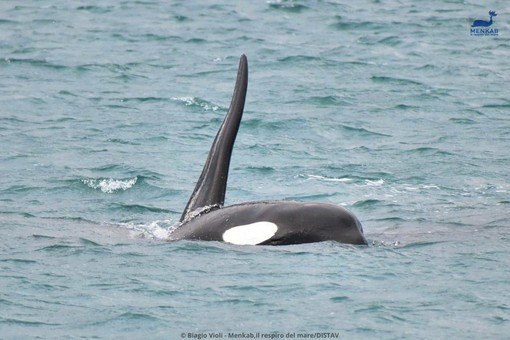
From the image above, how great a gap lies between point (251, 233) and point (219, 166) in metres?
1.30

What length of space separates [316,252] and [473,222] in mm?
3021

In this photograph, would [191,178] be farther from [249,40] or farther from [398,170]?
[249,40]

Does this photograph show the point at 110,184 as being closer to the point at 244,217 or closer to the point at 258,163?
the point at 258,163

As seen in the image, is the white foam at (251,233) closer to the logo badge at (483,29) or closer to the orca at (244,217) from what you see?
the orca at (244,217)

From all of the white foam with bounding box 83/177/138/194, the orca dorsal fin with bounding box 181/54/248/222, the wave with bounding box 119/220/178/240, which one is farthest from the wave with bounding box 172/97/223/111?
the orca dorsal fin with bounding box 181/54/248/222

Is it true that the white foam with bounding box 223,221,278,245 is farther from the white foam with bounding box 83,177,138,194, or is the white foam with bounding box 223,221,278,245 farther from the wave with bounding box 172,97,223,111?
the wave with bounding box 172,97,223,111

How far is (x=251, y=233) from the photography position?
11930mm

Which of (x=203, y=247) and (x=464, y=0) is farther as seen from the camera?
(x=464, y=0)

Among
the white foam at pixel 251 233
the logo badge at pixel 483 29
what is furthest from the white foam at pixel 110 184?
the logo badge at pixel 483 29

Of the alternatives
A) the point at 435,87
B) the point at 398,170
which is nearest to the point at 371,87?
the point at 435,87

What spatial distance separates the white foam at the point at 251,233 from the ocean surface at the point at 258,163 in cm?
11

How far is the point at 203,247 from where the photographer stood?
12.1 m

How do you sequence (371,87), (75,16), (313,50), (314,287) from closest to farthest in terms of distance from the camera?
(314,287) → (371,87) → (313,50) → (75,16)

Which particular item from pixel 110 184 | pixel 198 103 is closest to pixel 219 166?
pixel 110 184
